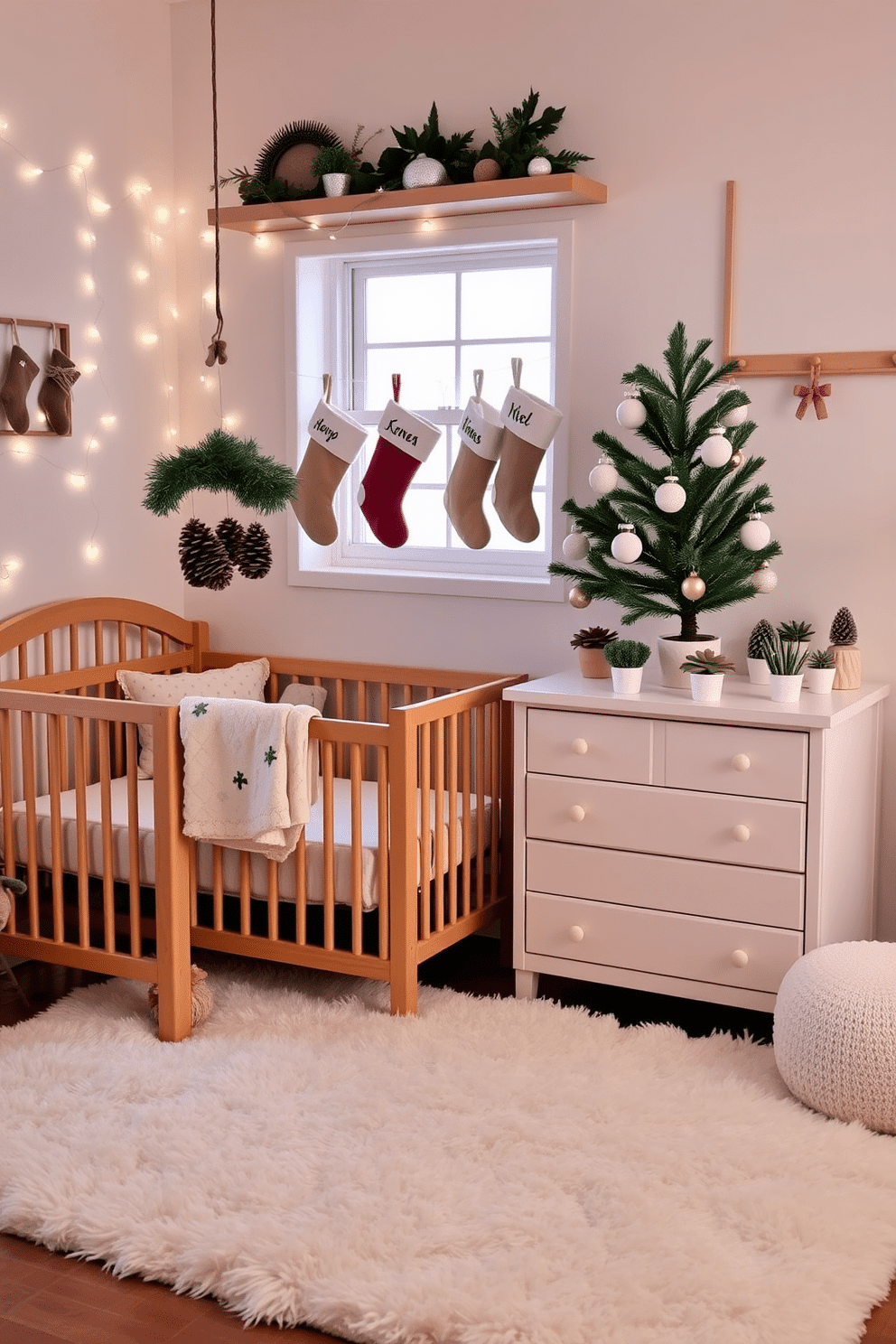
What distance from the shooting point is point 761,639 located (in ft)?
9.91

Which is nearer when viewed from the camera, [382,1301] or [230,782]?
[382,1301]

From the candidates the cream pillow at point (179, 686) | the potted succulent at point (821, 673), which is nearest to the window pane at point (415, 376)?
the cream pillow at point (179, 686)

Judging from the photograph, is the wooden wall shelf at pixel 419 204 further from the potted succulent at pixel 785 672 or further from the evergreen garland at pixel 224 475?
the potted succulent at pixel 785 672

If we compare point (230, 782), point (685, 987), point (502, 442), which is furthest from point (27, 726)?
point (685, 987)

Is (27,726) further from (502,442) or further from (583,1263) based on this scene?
(583,1263)

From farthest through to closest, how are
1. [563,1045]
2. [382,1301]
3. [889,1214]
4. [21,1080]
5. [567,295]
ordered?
[567,295] → [563,1045] → [21,1080] → [889,1214] → [382,1301]

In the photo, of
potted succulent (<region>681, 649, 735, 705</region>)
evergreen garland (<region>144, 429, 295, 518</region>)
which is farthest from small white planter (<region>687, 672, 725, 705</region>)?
evergreen garland (<region>144, 429, 295, 518</region>)

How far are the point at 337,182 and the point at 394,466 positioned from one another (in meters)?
0.74

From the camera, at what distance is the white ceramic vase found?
2.94m

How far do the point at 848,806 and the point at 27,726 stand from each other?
1820 mm

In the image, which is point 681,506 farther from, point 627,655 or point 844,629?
point 844,629

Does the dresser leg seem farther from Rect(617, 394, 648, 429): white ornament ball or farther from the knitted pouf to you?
Rect(617, 394, 648, 429): white ornament ball

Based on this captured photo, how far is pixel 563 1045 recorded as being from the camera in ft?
9.07

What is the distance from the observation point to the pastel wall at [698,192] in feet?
9.68
